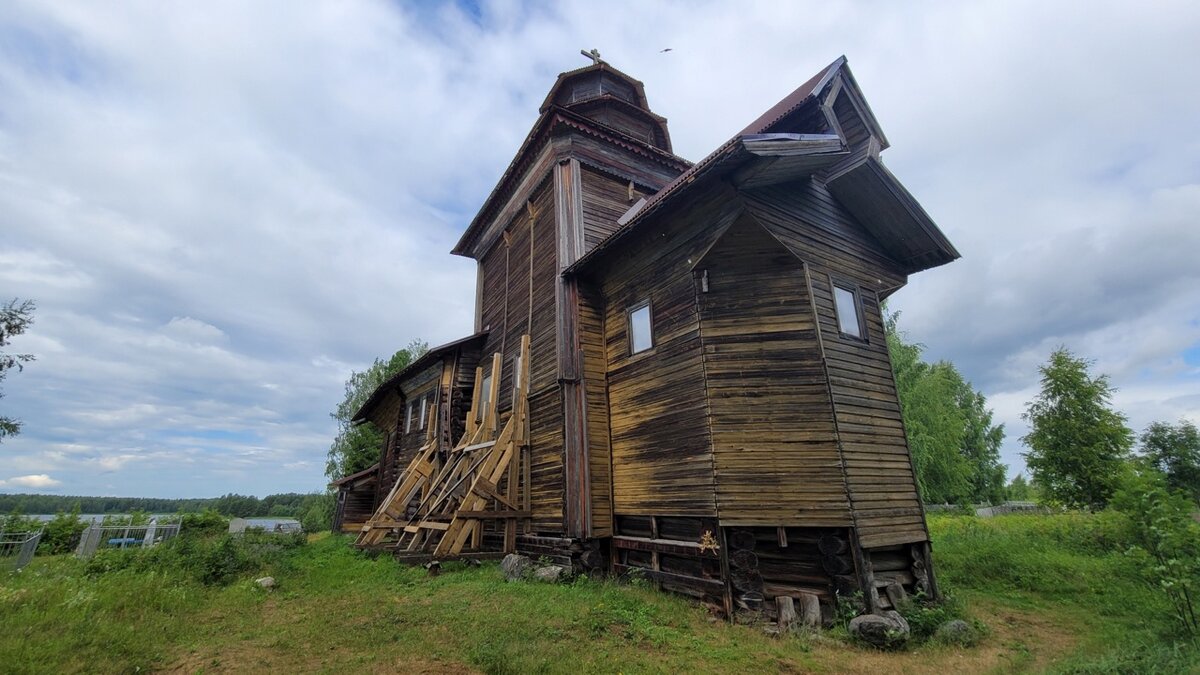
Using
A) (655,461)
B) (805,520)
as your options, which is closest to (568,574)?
(655,461)

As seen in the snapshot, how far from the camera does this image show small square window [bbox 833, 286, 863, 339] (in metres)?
9.58

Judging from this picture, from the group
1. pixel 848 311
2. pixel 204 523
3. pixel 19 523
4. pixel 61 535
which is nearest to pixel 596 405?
pixel 848 311

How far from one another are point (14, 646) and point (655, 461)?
853 cm

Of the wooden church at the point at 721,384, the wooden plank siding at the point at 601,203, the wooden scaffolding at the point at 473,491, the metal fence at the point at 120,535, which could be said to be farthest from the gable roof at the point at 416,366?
the metal fence at the point at 120,535

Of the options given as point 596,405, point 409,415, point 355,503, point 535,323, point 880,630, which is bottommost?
point 880,630

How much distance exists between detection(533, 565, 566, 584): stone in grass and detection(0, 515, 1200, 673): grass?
0.40 m

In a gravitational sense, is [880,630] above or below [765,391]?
below

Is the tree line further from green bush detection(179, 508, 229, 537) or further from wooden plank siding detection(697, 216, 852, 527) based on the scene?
green bush detection(179, 508, 229, 537)

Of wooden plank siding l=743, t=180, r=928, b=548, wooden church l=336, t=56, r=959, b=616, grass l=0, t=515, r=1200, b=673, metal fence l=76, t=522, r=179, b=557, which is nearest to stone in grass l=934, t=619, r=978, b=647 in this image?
grass l=0, t=515, r=1200, b=673

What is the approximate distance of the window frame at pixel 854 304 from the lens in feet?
30.8

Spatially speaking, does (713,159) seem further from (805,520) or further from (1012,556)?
(1012,556)

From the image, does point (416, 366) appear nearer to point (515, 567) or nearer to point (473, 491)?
point (473, 491)

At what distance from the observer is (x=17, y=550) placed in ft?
45.0

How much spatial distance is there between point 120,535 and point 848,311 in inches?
947
